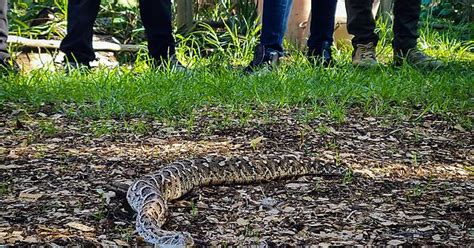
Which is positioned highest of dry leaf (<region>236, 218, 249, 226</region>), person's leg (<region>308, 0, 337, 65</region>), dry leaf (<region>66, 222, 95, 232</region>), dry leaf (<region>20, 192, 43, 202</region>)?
person's leg (<region>308, 0, 337, 65</region>)

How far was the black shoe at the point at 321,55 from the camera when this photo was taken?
7.14 meters

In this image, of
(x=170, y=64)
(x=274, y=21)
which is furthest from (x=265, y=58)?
(x=170, y=64)

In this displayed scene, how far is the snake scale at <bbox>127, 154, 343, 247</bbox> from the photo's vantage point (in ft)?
10.6

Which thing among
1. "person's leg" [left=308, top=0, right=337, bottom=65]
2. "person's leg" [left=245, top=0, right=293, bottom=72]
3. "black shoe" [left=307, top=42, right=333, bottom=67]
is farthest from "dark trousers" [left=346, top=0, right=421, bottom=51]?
"person's leg" [left=245, top=0, right=293, bottom=72]

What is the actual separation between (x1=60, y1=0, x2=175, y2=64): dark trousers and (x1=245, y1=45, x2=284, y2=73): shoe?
81cm

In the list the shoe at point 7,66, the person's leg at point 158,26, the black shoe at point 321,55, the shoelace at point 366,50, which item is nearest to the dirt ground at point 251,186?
the shoe at point 7,66

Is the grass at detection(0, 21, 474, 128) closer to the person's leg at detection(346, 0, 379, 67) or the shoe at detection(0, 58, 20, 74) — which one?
the shoe at detection(0, 58, 20, 74)

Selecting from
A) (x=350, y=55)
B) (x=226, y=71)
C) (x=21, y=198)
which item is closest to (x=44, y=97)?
(x=226, y=71)

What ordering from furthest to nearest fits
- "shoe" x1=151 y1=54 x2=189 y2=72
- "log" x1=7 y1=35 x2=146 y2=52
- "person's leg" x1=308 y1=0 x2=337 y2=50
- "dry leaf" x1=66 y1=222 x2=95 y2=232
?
"log" x1=7 y1=35 x2=146 y2=52 → "person's leg" x1=308 y1=0 x2=337 y2=50 → "shoe" x1=151 y1=54 x2=189 y2=72 → "dry leaf" x1=66 y1=222 x2=95 y2=232

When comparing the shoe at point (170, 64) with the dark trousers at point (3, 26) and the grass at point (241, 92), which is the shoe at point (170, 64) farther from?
the dark trousers at point (3, 26)

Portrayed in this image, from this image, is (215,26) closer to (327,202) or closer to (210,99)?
(210,99)

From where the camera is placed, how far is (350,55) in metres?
8.05

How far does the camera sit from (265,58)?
6762 mm

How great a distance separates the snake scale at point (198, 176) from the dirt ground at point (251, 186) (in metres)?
0.06
